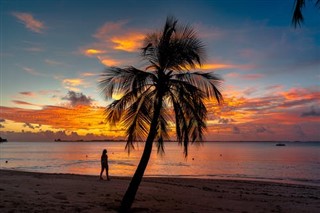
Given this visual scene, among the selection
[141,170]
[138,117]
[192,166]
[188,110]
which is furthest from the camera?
[192,166]

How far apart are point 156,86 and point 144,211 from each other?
446 centimetres

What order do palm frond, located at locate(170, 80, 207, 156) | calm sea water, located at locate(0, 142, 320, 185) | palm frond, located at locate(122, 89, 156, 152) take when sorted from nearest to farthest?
palm frond, located at locate(170, 80, 207, 156)
palm frond, located at locate(122, 89, 156, 152)
calm sea water, located at locate(0, 142, 320, 185)

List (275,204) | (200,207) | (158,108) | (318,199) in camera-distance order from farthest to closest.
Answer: (318,199) → (275,204) → (200,207) → (158,108)

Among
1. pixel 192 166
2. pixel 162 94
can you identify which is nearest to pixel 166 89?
pixel 162 94

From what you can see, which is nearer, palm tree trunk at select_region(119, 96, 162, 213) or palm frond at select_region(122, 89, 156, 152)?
palm tree trunk at select_region(119, 96, 162, 213)

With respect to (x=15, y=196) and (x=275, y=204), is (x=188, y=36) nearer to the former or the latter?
(x=15, y=196)

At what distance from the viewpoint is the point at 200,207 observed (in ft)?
46.0

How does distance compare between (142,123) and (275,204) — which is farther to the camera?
(275,204)

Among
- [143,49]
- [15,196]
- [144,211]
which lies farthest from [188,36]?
[15,196]

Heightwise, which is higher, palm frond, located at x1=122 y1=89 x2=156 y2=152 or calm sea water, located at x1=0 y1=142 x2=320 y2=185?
palm frond, located at x1=122 y1=89 x2=156 y2=152

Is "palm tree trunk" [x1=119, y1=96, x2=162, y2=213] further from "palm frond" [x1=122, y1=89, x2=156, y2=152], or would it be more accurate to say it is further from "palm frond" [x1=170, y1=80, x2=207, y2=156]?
"palm frond" [x1=170, y1=80, x2=207, y2=156]

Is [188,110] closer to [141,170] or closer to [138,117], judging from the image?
[138,117]

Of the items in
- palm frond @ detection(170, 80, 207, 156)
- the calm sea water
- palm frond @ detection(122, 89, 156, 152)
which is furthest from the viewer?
the calm sea water

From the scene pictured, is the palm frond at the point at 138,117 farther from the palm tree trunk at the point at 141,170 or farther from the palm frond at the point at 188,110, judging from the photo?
the palm frond at the point at 188,110
